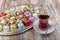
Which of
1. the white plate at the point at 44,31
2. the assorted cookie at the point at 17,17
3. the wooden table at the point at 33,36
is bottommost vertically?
the wooden table at the point at 33,36

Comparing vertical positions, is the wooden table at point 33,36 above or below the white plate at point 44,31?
below

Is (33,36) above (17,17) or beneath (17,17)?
beneath

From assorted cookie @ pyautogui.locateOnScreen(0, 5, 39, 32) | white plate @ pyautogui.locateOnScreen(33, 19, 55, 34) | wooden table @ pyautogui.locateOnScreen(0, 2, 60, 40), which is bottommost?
wooden table @ pyautogui.locateOnScreen(0, 2, 60, 40)

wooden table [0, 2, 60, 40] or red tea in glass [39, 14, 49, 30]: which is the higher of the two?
red tea in glass [39, 14, 49, 30]

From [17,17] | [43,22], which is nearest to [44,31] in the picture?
[43,22]

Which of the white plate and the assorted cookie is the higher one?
the assorted cookie

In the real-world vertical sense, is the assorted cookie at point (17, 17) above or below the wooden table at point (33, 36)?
above

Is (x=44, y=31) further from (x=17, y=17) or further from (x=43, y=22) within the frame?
(x=17, y=17)

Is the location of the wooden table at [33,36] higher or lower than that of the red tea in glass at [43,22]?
lower

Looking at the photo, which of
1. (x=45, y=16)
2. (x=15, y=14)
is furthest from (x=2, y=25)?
(x=45, y=16)

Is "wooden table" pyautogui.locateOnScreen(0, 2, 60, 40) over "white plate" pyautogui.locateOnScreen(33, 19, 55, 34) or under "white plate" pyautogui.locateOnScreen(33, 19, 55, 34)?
under

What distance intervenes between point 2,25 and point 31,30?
0.66ft

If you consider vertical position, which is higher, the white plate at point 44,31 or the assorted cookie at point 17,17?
the assorted cookie at point 17,17

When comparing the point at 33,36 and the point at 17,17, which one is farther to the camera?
the point at 17,17
